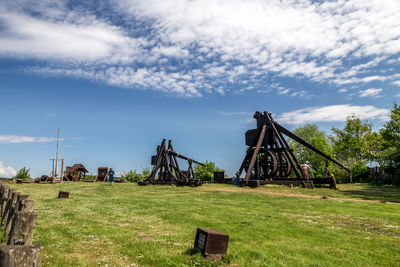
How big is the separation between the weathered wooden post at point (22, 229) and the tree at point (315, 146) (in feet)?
153

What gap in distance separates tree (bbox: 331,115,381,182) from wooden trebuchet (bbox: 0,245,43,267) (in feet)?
186

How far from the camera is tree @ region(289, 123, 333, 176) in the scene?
55.3 metres

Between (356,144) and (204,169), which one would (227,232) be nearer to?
(204,169)

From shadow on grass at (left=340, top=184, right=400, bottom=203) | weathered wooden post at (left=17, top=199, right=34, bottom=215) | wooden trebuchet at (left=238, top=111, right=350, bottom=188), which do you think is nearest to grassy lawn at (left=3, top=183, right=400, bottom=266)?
weathered wooden post at (left=17, top=199, right=34, bottom=215)

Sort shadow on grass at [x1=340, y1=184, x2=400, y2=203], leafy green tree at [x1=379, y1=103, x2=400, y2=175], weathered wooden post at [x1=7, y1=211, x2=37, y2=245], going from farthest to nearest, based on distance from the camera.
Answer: leafy green tree at [x1=379, y1=103, x2=400, y2=175] < shadow on grass at [x1=340, y1=184, x2=400, y2=203] < weathered wooden post at [x1=7, y1=211, x2=37, y2=245]

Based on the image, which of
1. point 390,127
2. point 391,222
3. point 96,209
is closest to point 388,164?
point 390,127

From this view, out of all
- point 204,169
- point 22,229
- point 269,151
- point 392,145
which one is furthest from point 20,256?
point 392,145

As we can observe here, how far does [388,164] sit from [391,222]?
24890 mm

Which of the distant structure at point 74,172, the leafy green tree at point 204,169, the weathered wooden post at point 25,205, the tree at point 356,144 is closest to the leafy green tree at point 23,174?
the distant structure at point 74,172

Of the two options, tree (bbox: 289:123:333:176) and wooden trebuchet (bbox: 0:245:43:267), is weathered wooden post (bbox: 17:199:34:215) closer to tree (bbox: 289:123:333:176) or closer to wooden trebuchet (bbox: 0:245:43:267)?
wooden trebuchet (bbox: 0:245:43:267)

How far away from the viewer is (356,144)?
53.4 metres

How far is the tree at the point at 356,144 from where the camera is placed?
2115 inches

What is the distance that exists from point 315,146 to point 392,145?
46.3 ft

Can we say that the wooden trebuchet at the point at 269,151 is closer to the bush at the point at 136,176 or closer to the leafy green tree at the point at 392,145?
the leafy green tree at the point at 392,145
